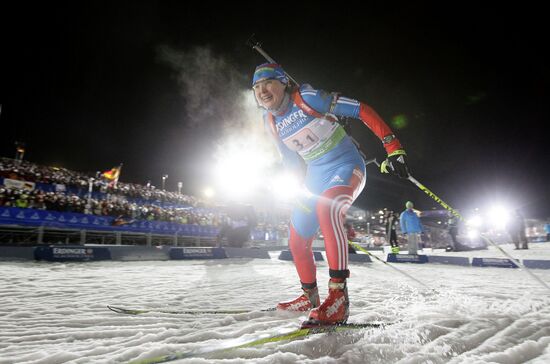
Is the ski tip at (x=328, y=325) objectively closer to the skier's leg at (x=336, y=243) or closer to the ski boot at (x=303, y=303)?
the skier's leg at (x=336, y=243)

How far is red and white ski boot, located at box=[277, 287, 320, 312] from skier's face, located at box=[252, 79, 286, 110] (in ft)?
5.78

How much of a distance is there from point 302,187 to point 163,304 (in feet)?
5.81

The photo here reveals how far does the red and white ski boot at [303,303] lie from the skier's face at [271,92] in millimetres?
1761

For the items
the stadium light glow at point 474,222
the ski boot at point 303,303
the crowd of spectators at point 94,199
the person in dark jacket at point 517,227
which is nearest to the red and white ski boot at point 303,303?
the ski boot at point 303,303

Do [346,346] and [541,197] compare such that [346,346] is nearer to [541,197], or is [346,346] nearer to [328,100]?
[328,100]

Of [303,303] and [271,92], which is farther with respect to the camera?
[271,92]

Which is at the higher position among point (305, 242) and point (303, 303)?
point (305, 242)

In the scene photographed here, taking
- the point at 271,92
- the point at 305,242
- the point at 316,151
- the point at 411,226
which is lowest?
the point at 305,242

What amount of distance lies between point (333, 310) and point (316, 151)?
1370 mm

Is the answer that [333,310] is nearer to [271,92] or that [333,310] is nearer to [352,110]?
[352,110]

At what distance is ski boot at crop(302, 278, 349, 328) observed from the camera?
200cm

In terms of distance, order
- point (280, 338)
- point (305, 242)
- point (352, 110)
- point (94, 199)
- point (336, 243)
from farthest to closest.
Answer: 1. point (94, 199)
2. point (305, 242)
3. point (352, 110)
4. point (336, 243)
5. point (280, 338)

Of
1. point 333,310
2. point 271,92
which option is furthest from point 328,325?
point 271,92

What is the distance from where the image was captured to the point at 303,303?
2.63 metres
